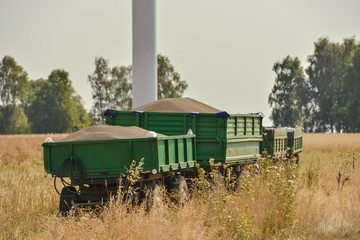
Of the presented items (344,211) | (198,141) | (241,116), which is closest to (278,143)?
(241,116)

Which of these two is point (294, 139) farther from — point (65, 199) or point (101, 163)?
point (101, 163)

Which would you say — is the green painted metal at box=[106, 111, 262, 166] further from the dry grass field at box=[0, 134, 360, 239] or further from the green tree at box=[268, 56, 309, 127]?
the green tree at box=[268, 56, 309, 127]

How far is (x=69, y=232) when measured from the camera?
7.42 meters

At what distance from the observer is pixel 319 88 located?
258 feet

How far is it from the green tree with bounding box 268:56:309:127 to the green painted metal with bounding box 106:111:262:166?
6356 centimetres

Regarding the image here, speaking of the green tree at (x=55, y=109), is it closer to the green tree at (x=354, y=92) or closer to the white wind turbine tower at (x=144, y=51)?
the green tree at (x=354, y=92)

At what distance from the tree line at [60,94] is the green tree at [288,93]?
12698mm

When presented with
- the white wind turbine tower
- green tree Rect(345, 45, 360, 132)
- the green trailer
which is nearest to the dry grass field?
the green trailer

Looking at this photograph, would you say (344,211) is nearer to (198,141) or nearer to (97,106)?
(198,141)

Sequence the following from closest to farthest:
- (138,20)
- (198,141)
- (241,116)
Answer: (198,141) < (241,116) < (138,20)

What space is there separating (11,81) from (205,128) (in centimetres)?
6998

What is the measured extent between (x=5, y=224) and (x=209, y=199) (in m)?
3.26

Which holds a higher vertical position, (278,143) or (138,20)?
(138,20)

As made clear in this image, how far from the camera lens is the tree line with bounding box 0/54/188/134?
76.3 m
